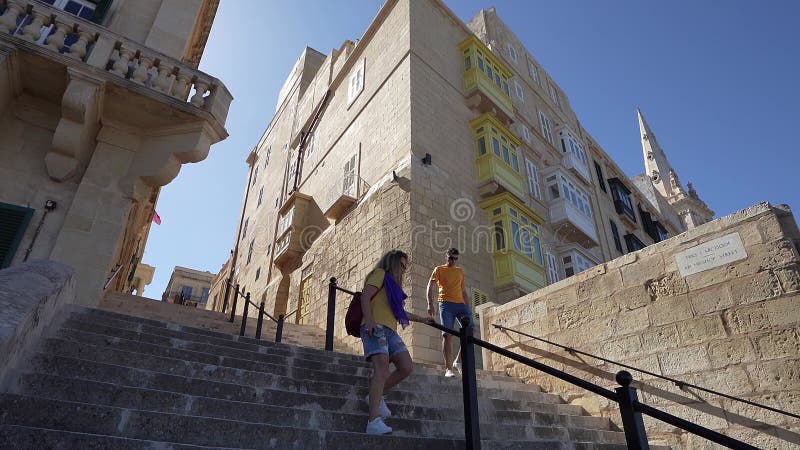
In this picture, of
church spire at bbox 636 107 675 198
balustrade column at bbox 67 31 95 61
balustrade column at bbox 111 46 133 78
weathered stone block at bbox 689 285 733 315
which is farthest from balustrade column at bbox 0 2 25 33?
church spire at bbox 636 107 675 198

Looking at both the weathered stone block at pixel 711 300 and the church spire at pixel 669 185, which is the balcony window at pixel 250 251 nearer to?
the weathered stone block at pixel 711 300

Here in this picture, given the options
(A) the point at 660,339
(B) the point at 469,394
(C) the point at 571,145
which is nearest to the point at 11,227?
(B) the point at 469,394

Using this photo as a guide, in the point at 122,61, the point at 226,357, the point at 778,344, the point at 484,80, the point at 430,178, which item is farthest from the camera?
the point at 484,80

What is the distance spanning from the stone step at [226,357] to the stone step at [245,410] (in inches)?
27.7

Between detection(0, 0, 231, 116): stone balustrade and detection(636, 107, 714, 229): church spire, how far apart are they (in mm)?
42636

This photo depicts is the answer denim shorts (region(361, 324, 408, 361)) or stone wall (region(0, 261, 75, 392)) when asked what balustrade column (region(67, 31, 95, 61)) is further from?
denim shorts (region(361, 324, 408, 361))

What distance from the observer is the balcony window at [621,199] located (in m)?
22.3

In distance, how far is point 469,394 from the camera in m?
2.92

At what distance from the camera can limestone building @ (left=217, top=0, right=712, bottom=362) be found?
12.1 metres

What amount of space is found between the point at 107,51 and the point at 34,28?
885mm

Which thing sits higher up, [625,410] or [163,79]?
[163,79]

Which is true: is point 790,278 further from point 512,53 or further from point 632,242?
point 512,53

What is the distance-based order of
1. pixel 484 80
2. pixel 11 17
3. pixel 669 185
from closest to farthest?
pixel 11 17 < pixel 484 80 < pixel 669 185

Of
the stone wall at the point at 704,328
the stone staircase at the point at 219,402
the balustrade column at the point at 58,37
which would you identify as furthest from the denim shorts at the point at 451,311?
the balustrade column at the point at 58,37
